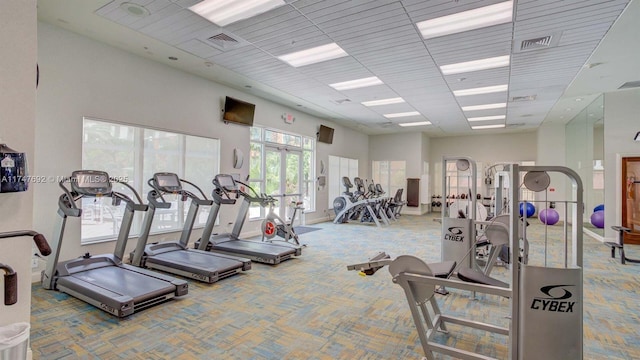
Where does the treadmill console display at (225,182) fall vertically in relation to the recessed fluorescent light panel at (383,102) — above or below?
below

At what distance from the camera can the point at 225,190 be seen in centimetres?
560

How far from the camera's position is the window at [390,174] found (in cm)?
1343

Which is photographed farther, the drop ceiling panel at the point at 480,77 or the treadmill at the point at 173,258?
the drop ceiling panel at the point at 480,77

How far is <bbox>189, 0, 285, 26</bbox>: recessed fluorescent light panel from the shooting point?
12.1 ft

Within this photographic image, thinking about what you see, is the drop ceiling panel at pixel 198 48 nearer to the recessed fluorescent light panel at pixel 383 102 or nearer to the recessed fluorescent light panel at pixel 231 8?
the recessed fluorescent light panel at pixel 231 8

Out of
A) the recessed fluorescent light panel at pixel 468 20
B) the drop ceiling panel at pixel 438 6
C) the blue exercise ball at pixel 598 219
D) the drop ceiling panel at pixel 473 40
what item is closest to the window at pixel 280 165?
the drop ceiling panel at pixel 473 40

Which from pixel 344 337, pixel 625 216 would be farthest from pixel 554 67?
pixel 344 337

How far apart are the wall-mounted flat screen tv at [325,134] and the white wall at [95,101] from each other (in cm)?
380

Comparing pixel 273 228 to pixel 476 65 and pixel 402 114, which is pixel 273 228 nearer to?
pixel 476 65

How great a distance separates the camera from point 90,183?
382 centimetres

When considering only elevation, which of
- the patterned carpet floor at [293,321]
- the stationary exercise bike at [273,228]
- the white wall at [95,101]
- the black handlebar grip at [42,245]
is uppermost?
the white wall at [95,101]

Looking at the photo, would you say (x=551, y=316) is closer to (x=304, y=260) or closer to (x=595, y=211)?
(x=304, y=260)

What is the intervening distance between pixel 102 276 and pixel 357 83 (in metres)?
5.48

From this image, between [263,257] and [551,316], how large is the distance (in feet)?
13.4
